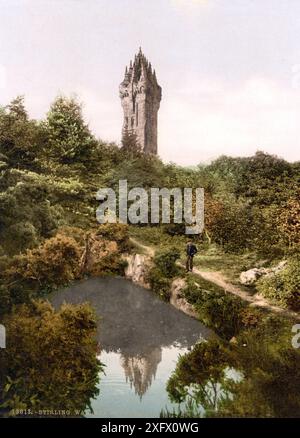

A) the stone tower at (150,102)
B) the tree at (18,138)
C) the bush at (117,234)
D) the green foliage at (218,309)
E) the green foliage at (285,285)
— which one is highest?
the stone tower at (150,102)

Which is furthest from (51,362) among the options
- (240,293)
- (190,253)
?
(240,293)

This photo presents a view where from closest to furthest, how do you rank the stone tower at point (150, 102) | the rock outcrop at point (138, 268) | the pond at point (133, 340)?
1. the pond at point (133, 340)
2. the rock outcrop at point (138, 268)
3. the stone tower at point (150, 102)

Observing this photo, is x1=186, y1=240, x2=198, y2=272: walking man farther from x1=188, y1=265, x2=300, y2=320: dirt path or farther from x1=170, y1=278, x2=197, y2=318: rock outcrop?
x1=170, y1=278, x2=197, y2=318: rock outcrop

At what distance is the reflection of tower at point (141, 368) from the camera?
8828 millimetres

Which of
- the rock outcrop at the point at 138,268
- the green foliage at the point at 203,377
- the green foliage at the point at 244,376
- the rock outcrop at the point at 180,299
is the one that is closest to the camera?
the green foliage at the point at 244,376

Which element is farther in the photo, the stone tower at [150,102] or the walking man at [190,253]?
the stone tower at [150,102]

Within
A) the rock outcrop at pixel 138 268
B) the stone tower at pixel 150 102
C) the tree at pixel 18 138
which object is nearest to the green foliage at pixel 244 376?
the rock outcrop at pixel 138 268

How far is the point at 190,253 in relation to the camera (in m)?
10.0

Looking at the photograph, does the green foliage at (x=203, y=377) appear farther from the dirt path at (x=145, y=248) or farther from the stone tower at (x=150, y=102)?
the stone tower at (x=150, y=102)

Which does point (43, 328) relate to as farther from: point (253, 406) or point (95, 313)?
point (253, 406)

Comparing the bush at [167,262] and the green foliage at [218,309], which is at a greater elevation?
the bush at [167,262]

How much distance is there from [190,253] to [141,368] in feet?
9.24

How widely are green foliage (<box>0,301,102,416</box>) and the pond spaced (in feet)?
1.10

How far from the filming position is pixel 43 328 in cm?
888
